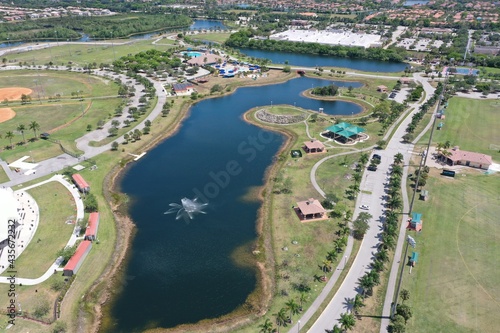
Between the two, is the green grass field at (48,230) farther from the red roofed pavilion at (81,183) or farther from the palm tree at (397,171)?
the palm tree at (397,171)

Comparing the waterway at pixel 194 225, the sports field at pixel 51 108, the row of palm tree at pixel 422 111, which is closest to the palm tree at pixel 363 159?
the waterway at pixel 194 225

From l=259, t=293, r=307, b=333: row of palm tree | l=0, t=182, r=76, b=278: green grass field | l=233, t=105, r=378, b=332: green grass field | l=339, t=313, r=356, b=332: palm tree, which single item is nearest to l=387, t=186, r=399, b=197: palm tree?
l=233, t=105, r=378, b=332: green grass field

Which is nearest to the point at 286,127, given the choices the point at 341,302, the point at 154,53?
the point at 341,302

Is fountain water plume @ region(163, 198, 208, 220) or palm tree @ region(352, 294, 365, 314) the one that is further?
fountain water plume @ region(163, 198, 208, 220)

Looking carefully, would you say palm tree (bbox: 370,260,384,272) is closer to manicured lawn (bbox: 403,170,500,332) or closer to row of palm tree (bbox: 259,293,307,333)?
manicured lawn (bbox: 403,170,500,332)

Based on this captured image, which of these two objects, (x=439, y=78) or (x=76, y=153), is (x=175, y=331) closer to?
(x=76, y=153)
